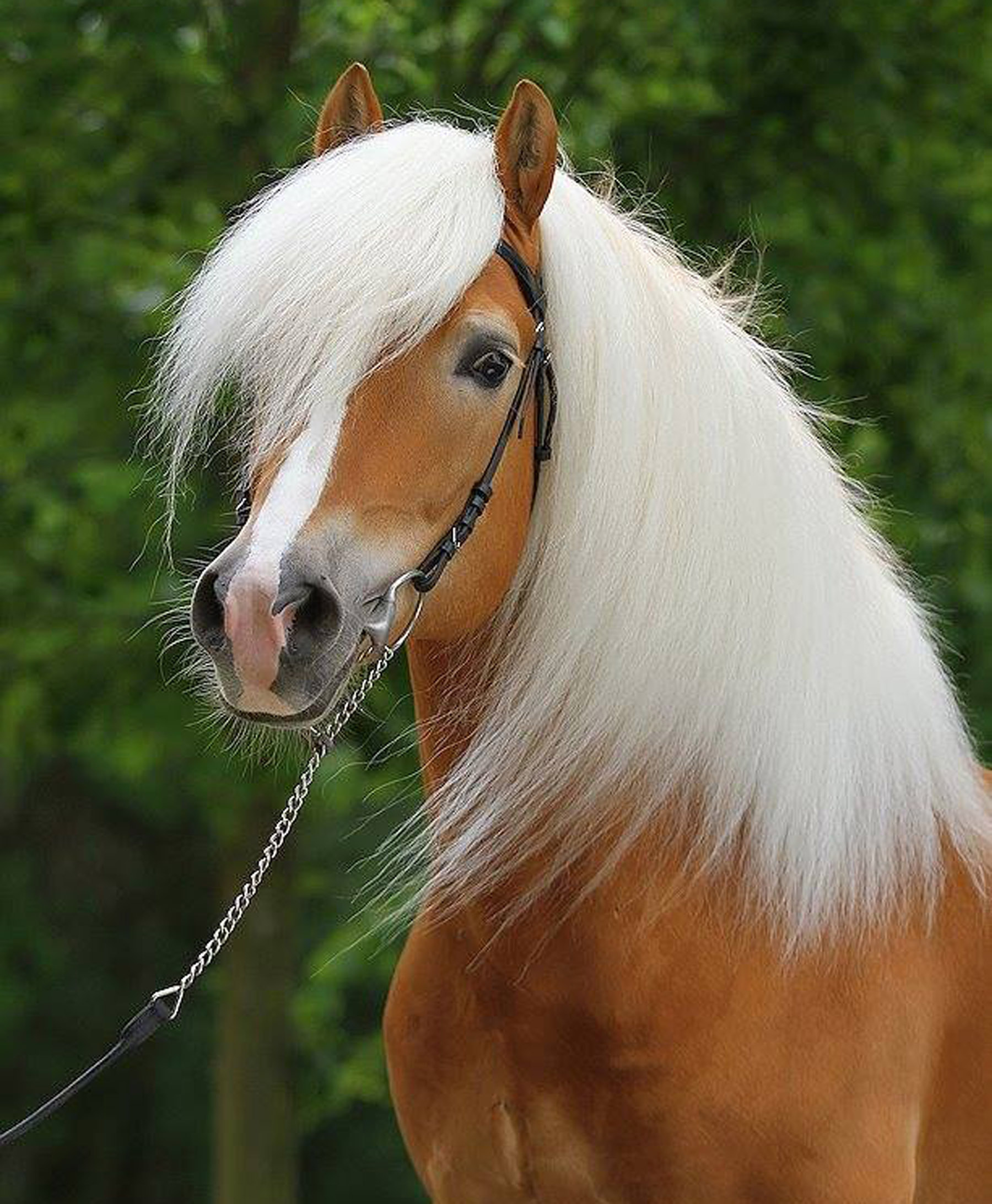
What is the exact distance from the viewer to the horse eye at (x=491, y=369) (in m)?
2.46

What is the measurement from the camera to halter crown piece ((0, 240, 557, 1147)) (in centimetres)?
243

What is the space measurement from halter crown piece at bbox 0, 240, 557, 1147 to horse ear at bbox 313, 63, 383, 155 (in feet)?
1.30

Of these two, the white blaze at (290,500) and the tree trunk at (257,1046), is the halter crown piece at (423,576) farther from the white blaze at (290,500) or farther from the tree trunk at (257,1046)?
the tree trunk at (257,1046)

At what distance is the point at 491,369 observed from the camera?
2.47 m

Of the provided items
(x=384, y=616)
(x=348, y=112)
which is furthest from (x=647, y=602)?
(x=348, y=112)

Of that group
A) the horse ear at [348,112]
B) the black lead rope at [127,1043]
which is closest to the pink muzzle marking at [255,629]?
the black lead rope at [127,1043]

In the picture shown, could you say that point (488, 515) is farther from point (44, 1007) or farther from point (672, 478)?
point (44, 1007)

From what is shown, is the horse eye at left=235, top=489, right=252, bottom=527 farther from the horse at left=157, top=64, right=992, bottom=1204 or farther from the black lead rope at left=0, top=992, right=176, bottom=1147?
the black lead rope at left=0, top=992, right=176, bottom=1147

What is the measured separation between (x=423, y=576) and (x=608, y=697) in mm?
348

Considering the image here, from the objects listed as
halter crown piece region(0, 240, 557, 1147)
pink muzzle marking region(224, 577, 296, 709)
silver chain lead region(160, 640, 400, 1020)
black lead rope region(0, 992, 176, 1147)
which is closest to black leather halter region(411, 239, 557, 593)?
halter crown piece region(0, 240, 557, 1147)

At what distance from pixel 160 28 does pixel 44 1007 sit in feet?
31.9

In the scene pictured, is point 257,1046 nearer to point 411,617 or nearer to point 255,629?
point 411,617

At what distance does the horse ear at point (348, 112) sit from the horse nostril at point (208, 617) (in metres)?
0.84

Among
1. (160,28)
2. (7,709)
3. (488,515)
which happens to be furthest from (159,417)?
(7,709)
